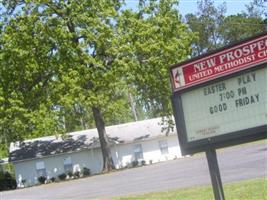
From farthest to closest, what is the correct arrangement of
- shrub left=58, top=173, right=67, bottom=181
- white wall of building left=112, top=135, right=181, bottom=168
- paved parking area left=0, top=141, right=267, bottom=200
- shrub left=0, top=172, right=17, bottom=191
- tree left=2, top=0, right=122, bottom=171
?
1. white wall of building left=112, top=135, right=181, bottom=168
2. shrub left=0, top=172, right=17, bottom=191
3. shrub left=58, top=173, right=67, bottom=181
4. tree left=2, top=0, right=122, bottom=171
5. paved parking area left=0, top=141, right=267, bottom=200

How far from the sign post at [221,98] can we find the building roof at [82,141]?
43.4 metres

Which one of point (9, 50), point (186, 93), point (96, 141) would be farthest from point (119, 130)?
point (186, 93)

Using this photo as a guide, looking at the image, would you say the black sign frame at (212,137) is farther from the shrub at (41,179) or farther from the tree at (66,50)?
the shrub at (41,179)

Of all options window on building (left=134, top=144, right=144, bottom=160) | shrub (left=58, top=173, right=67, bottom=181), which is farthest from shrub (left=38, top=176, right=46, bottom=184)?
window on building (left=134, top=144, right=144, bottom=160)

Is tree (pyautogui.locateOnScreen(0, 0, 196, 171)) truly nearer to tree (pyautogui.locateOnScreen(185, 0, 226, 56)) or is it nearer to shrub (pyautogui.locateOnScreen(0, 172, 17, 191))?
shrub (pyautogui.locateOnScreen(0, 172, 17, 191))

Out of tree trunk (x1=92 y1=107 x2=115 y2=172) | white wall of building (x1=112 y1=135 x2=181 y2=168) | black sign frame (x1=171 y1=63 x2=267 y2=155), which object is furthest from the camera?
white wall of building (x1=112 y1=135 x2=181 y2=168)

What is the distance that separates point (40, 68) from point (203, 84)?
117 ft

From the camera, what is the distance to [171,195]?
15188 mm

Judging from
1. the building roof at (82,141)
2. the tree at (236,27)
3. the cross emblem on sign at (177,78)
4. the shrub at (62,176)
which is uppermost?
the tree at (236,27)

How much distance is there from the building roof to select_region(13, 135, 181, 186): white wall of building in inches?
17.6

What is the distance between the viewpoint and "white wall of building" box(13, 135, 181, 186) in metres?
53.1

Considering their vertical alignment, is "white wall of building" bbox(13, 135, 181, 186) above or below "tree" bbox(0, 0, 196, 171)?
below

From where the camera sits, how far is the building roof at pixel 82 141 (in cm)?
5328

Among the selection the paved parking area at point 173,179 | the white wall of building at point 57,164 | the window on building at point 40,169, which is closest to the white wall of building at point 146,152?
the white wall of building at point 57,164
